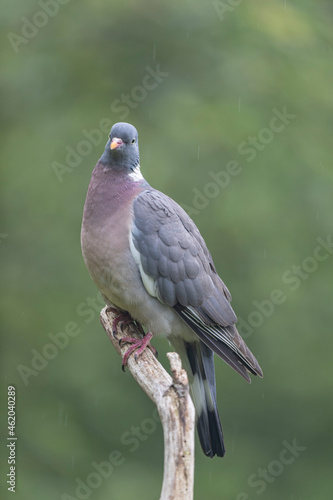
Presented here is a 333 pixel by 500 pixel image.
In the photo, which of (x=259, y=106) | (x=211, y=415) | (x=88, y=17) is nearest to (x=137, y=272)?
(x=211, y=415)

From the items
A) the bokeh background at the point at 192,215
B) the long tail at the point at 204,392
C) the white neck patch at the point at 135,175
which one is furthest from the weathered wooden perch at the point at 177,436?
the bokeh background at the point at 192,215

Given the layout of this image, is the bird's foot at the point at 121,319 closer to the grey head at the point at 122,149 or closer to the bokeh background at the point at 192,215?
the grey head at the point at 122,149

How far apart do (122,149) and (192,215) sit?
10.6 feet

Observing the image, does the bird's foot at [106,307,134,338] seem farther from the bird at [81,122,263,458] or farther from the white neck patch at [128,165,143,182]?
the white neck patch at [128,165,143,182]

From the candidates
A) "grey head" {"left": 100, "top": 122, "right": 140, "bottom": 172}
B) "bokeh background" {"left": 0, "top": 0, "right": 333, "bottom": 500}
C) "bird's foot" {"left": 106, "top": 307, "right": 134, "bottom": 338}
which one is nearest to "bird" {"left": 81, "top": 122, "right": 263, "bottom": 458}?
"grey head" {"left": 100, "top": 122, "right": 140, "bottom": 172}

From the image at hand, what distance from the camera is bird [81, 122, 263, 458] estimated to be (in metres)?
4.80

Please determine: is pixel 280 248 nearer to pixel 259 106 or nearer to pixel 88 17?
pixel 259 106

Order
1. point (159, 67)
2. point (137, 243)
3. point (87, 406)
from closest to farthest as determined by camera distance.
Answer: point (137, 243)
point (87, 406)
point (159, 67)

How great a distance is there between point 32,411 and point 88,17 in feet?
16.1

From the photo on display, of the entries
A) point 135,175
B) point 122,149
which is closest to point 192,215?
point 135,175

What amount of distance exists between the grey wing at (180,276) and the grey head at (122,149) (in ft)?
0.79

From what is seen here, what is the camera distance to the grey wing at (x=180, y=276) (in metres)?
4.81

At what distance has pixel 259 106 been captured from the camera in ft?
30.4

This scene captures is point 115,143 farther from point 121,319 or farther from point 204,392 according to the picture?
point 204,392
